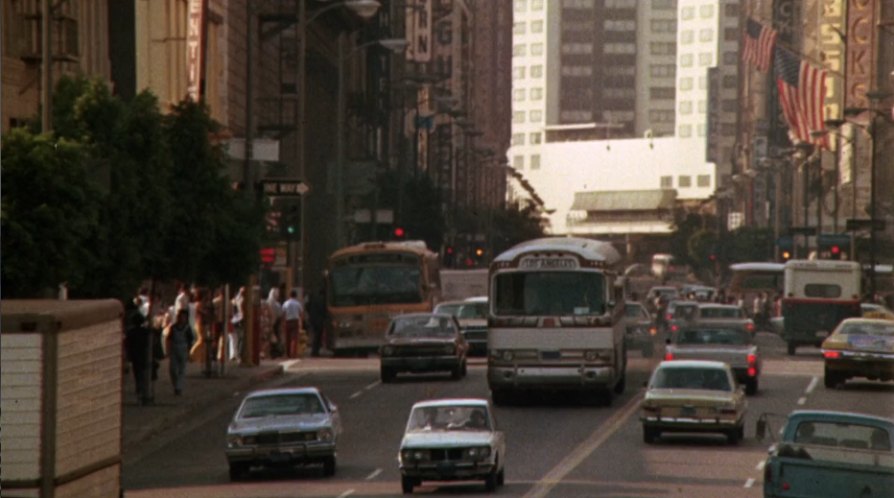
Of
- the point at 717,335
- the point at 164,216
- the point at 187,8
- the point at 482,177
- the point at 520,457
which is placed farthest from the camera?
the point at 482,177

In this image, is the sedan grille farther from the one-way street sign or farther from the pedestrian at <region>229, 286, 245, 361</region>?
the pedestrian at <region>229, 286, 245, 361</region>

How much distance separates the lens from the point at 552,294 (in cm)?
4047

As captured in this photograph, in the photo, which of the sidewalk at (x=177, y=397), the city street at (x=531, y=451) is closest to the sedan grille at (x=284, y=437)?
the city street at (x=531, y=451)

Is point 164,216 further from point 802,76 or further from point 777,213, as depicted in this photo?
point 777,213

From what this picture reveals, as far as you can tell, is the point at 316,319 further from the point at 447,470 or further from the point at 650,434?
the point at 447,470

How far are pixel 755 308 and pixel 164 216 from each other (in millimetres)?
64714

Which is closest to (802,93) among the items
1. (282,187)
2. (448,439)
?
(282,187)

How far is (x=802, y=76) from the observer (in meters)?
110

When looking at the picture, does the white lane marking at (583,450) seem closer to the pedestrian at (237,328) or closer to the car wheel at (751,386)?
the car wheel at (751,386)

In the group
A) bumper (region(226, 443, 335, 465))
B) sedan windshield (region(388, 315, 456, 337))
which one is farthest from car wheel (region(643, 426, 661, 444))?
sedan windshield (region(388, 315, 456, 337))

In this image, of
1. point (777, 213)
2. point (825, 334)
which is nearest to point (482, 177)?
point (777, 213)

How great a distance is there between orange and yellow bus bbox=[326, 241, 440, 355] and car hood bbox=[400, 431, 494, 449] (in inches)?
1214

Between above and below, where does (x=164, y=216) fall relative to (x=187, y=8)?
below

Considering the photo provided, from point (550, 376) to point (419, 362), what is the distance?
24.4 feet
